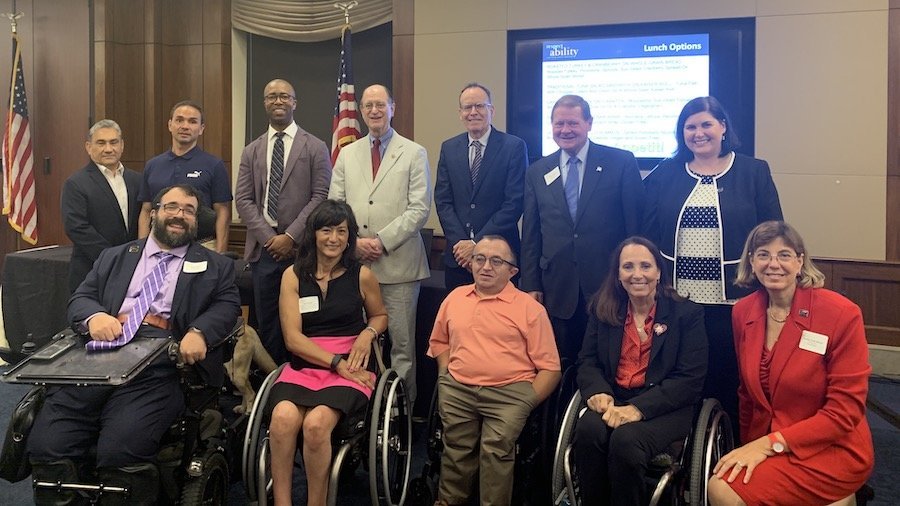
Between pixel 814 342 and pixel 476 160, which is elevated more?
pixel 476 160

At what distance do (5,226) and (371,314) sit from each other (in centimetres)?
538

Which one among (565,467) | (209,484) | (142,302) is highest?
(142,302)

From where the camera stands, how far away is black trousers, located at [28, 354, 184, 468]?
2.25 meters

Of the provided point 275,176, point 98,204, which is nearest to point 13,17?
point 98,204

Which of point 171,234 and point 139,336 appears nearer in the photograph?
point 139,336

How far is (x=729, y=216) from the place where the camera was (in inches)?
104

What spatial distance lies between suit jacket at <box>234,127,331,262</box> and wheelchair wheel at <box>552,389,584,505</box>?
1.61 m

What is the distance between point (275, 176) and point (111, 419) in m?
1.44

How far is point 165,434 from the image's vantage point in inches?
94.0

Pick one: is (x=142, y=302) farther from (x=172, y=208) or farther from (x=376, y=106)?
(x=376, y=106)

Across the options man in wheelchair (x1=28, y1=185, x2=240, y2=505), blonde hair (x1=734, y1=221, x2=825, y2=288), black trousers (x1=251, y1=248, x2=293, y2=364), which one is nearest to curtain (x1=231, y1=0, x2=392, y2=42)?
black trousers (x1=251, y1=248, x2=293, y2=364)

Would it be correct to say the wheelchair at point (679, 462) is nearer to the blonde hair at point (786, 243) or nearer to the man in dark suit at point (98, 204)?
the blonde hair at point (786, 243)

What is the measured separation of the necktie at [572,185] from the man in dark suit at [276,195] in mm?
1162

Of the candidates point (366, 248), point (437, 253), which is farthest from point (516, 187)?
point (437, 253)
